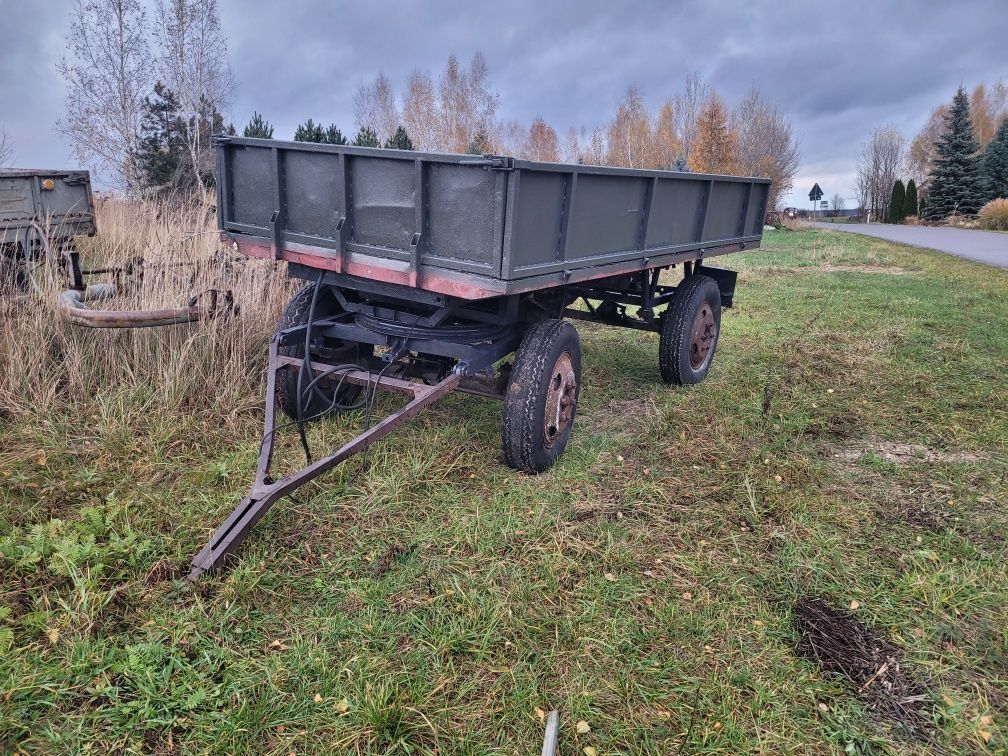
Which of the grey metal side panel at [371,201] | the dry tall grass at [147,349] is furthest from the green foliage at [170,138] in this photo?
the grey metal side panel at [371,201]

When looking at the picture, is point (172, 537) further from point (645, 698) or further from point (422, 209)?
point (645, 698)

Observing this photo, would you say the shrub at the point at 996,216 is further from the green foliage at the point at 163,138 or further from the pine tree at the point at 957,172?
the green foliage at the point at 163,138

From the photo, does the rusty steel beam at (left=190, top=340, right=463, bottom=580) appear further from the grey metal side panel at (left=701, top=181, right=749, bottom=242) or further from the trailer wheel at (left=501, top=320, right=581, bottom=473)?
the grey metal side panel at (left=701, top=181, right=749, bottom=242)

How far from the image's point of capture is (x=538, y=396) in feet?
13.2

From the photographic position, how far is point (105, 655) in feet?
8.56

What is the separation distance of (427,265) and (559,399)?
1.22 meters

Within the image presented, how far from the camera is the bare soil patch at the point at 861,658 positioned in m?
2.56

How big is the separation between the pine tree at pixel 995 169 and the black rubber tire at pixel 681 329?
40.4 metres

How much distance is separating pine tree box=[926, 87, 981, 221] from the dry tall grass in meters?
42.9

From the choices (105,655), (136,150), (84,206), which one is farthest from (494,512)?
(136,150)

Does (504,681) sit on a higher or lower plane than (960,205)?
lower

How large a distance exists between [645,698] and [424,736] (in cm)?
80

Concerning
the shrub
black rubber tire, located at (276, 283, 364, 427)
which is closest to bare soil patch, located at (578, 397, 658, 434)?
black rubber tire, located at (276, 283, 364, 427)

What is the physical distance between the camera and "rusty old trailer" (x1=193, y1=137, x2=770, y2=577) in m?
3.53
